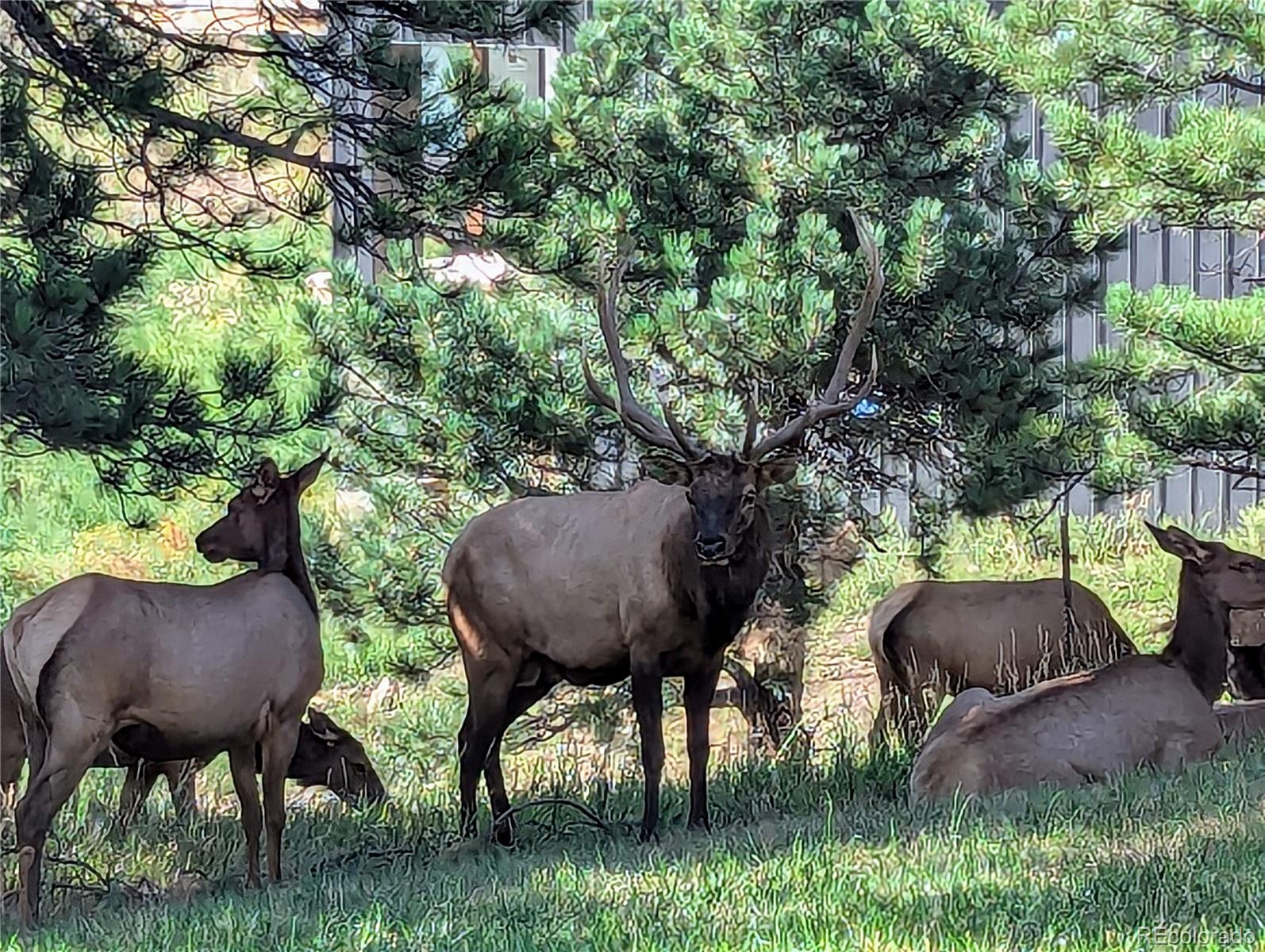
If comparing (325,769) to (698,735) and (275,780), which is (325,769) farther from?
(275,780)

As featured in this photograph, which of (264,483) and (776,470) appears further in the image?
(776,470)

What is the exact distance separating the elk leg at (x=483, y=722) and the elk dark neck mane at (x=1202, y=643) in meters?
2.77

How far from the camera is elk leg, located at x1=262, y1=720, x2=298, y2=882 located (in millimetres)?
6617

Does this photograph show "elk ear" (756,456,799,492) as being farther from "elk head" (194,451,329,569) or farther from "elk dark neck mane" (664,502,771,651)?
"elk head" (194,451,329,569)

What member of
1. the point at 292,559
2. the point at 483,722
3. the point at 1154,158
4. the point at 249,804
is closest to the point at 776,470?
the point at 483,722

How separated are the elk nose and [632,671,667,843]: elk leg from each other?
72cm

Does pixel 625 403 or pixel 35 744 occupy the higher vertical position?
pixel 625 403

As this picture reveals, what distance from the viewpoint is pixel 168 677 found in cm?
634

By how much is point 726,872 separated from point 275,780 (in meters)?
1.68

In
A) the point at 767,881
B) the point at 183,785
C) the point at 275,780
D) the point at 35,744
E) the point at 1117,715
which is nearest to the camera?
the point at 767,881

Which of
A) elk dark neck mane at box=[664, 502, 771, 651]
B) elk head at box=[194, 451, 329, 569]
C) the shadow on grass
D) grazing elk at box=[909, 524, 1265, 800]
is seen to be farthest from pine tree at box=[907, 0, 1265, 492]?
elk head at box=[194, 451, 329, 569]

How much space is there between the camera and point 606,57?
36.3ft

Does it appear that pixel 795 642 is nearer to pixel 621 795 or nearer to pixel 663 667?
Result: pixel 621 795

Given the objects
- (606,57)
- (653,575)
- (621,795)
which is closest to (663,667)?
(653,575)
